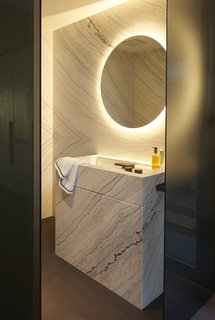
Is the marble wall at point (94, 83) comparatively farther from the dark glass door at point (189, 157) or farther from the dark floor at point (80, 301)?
the dark floor at point (80, 301)

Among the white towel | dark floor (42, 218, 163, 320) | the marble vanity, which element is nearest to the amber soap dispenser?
the marble vanity

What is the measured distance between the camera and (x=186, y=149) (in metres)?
1.62

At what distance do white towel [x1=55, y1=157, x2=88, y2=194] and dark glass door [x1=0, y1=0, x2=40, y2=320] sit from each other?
4.78 ft

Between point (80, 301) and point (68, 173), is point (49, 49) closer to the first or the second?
point (68, 173)

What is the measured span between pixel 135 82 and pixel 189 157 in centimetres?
114

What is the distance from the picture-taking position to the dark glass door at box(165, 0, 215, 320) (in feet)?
4.84

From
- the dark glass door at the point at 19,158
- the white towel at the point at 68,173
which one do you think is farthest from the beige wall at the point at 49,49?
the dark glass door at the point at 19,158

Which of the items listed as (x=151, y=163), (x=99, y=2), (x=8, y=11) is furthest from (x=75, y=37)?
(x=8, y=11)

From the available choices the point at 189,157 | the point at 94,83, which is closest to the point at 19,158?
the point at 189,157

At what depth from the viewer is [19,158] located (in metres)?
0.88

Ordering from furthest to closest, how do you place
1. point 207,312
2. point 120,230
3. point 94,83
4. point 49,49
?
point 49,49
point 94,83
point 120,230
point 207,312

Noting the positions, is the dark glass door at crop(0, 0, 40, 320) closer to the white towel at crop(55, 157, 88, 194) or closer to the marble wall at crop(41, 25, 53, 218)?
the white towel at crop(55, 157, 88, 194)

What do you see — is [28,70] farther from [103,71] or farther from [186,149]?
[103,71]

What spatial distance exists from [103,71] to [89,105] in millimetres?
390
